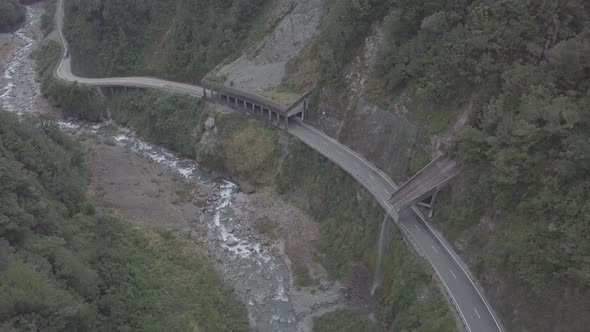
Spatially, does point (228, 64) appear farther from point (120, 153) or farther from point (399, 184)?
point (399, 184)

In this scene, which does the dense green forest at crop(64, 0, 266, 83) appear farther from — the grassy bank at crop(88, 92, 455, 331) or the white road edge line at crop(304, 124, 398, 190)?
the white road edge line at crop(304, 124, 398, 190)

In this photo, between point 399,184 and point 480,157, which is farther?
point 399,184

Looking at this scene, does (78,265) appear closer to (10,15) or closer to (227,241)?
(227,241)

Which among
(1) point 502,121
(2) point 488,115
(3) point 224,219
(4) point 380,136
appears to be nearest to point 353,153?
(4) point 380,136

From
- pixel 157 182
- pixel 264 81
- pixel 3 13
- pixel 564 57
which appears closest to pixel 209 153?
pixel 157 182

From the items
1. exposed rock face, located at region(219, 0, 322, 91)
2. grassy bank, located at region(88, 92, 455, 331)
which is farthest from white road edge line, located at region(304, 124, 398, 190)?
exposed rock face, located at region(219, 0, 322, 91)
